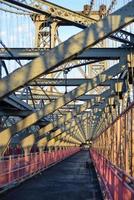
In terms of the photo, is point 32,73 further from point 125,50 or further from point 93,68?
point 93,68

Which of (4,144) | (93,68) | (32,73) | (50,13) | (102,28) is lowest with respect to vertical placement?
(4,144)

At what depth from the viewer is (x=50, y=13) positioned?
77.0 feet

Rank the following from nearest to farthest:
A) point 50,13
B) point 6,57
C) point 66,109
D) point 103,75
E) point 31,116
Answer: point 50,13 → point 6,57 → point 103,75 → point 31,116 → point 66,109

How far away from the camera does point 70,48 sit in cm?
1808

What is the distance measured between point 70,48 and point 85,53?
25.5 ft

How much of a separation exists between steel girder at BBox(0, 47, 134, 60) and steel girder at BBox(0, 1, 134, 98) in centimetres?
633

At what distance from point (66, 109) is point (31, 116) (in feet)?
84.6

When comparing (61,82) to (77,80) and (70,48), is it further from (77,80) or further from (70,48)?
(70,48)

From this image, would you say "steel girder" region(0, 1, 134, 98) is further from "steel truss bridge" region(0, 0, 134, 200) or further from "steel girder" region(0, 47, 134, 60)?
"steel girder" region(0, 47, 134, 60)

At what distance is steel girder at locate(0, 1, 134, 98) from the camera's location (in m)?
17.3

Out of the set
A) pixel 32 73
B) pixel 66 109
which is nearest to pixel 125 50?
pixel 32 73

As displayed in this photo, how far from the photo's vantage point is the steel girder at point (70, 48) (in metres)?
17.3

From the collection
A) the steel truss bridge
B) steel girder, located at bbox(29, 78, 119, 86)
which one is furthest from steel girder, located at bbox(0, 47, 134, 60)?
steel girder, located at bbox(29, 78, 119, 86)

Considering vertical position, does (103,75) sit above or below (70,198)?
above
